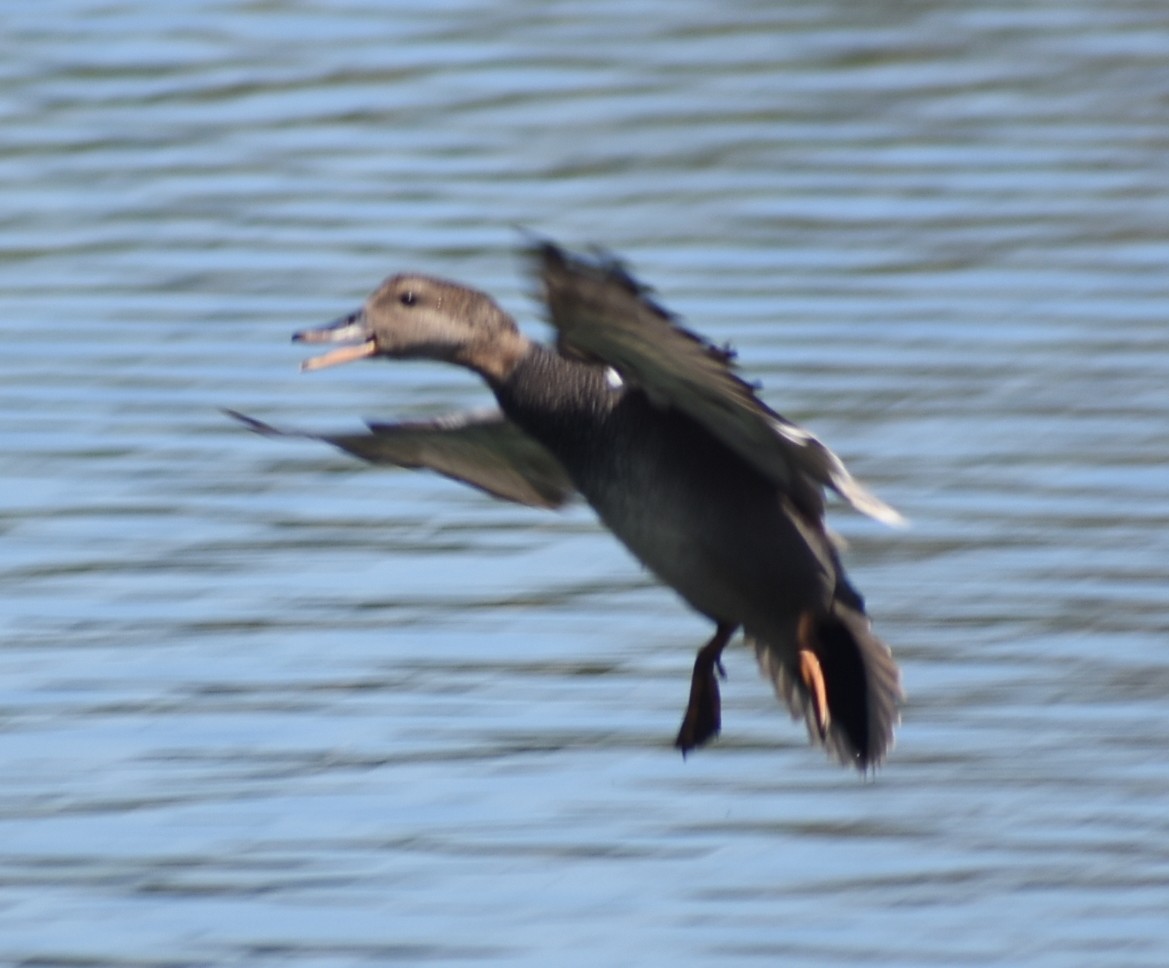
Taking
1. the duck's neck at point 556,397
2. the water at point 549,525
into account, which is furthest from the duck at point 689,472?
the water at point 549,525

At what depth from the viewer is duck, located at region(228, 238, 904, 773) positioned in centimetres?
525

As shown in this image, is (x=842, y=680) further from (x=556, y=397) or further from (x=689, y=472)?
(x=556, y=397)

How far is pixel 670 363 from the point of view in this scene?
16.2ft

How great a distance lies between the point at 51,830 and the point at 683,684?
1.52 meters

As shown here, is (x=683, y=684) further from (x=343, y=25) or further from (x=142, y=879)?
(x=343, y=25)

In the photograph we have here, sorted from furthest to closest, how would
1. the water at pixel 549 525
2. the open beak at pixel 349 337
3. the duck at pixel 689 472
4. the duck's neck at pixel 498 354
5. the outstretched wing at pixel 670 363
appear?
the water at pixel 549 525 < the open beak at pixel 349 337 < the duck's neck at pixel 498 354 < the duck at pixel 689 472 < the outstretched wing at pixel 670 363

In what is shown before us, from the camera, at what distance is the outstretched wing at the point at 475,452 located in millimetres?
5691

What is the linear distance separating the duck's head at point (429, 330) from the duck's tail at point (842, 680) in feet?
2.40

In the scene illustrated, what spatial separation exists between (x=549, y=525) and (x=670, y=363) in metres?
3.37

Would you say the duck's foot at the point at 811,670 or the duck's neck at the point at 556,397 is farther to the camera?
the duck's foot at the point at 811,670

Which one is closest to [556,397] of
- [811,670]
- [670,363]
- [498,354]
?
[498,354]

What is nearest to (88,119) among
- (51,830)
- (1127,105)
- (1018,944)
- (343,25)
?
(343,25)

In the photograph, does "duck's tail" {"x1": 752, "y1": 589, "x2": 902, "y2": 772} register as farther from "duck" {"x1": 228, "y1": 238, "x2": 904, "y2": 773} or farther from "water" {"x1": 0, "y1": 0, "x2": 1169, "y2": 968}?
"water" {"x1": 0, "y1": 0, "x2": 1169, "y2": 968}

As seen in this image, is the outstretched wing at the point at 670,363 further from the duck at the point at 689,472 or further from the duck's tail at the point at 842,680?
the duck's tail at the point at 842,680
